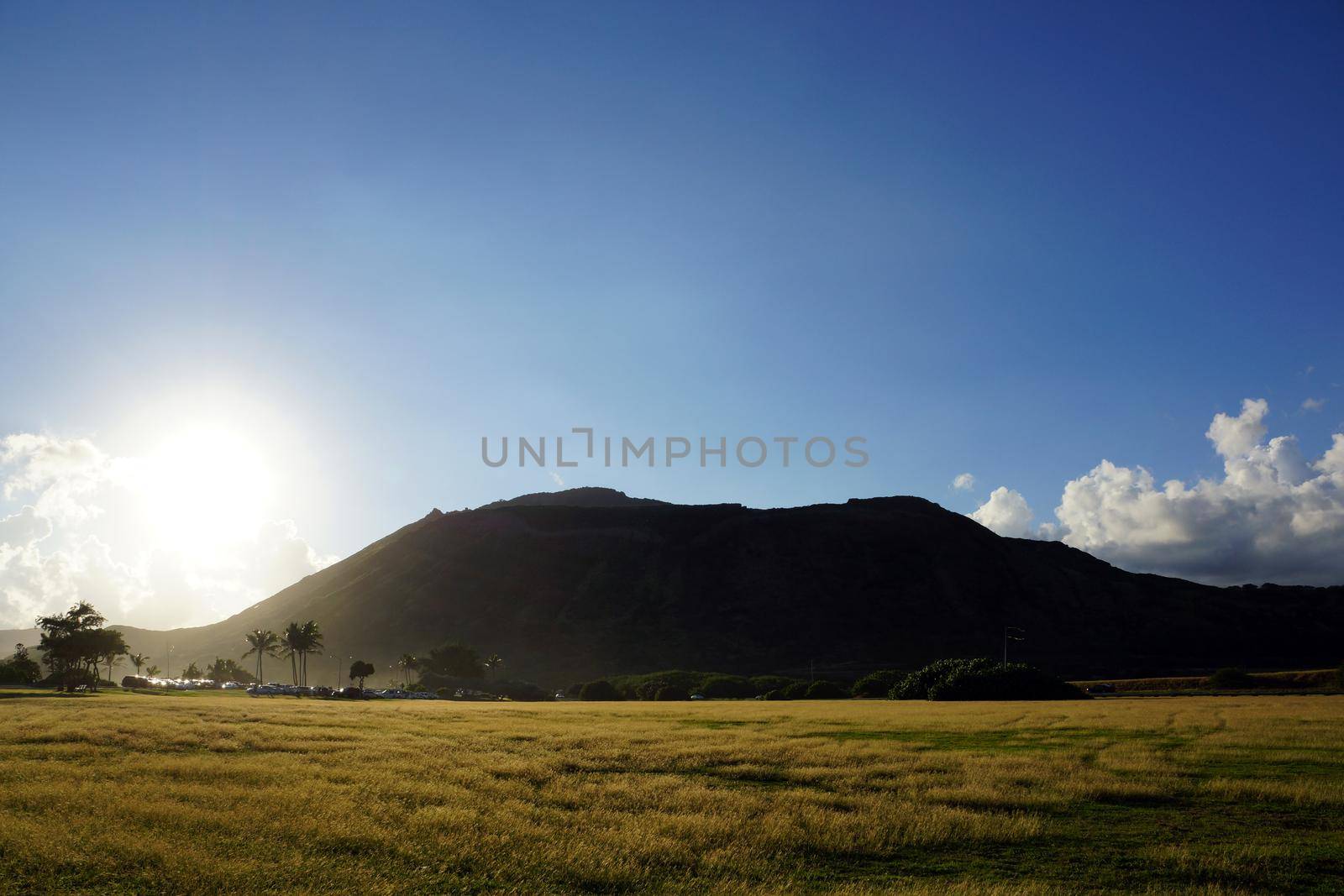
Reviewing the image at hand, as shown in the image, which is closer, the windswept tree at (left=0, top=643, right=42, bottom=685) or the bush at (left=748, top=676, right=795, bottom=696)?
the windswept tree at (left=0, top=643, right=42, bottom=685)

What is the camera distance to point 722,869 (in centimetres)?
1471

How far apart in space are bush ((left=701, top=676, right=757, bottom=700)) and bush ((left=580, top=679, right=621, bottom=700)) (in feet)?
47.4

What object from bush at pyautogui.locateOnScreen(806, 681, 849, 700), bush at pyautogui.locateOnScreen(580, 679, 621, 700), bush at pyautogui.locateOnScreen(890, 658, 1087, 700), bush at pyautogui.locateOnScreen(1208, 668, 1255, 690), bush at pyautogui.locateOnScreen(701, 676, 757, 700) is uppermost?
bush at pyautogui.locateOnScreen(890, 658, 1087, 700)

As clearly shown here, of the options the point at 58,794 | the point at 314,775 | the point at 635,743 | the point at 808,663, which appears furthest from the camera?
the point at 808,663

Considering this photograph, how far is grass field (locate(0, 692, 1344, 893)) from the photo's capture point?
14180 mm

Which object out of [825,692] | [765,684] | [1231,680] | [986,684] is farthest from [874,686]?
[1231,680]

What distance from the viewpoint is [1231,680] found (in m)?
92.2

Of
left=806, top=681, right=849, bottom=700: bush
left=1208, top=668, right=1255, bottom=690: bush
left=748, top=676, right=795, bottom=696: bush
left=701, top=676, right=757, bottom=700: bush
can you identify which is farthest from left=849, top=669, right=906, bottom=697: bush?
left=1208, top=668, right=1255, bottom=690: bush

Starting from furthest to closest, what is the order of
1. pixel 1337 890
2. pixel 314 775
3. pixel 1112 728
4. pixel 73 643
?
pixel 73 643, pixel 1112 728, pixel 314 775, pixel 1337 890

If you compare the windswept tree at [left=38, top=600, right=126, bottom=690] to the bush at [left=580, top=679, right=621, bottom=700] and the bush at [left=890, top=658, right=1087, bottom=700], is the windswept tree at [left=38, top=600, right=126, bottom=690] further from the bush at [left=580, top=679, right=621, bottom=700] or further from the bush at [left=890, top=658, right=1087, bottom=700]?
the bush at [left=890, top=658, right=1087, bottom=700]

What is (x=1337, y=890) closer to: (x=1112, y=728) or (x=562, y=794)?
(x=562, y=794)

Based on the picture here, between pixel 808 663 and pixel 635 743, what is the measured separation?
15252 cm

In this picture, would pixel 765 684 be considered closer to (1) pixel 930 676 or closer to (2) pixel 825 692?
(2) pixel 825 692

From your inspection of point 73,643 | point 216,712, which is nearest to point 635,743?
point 216,712
